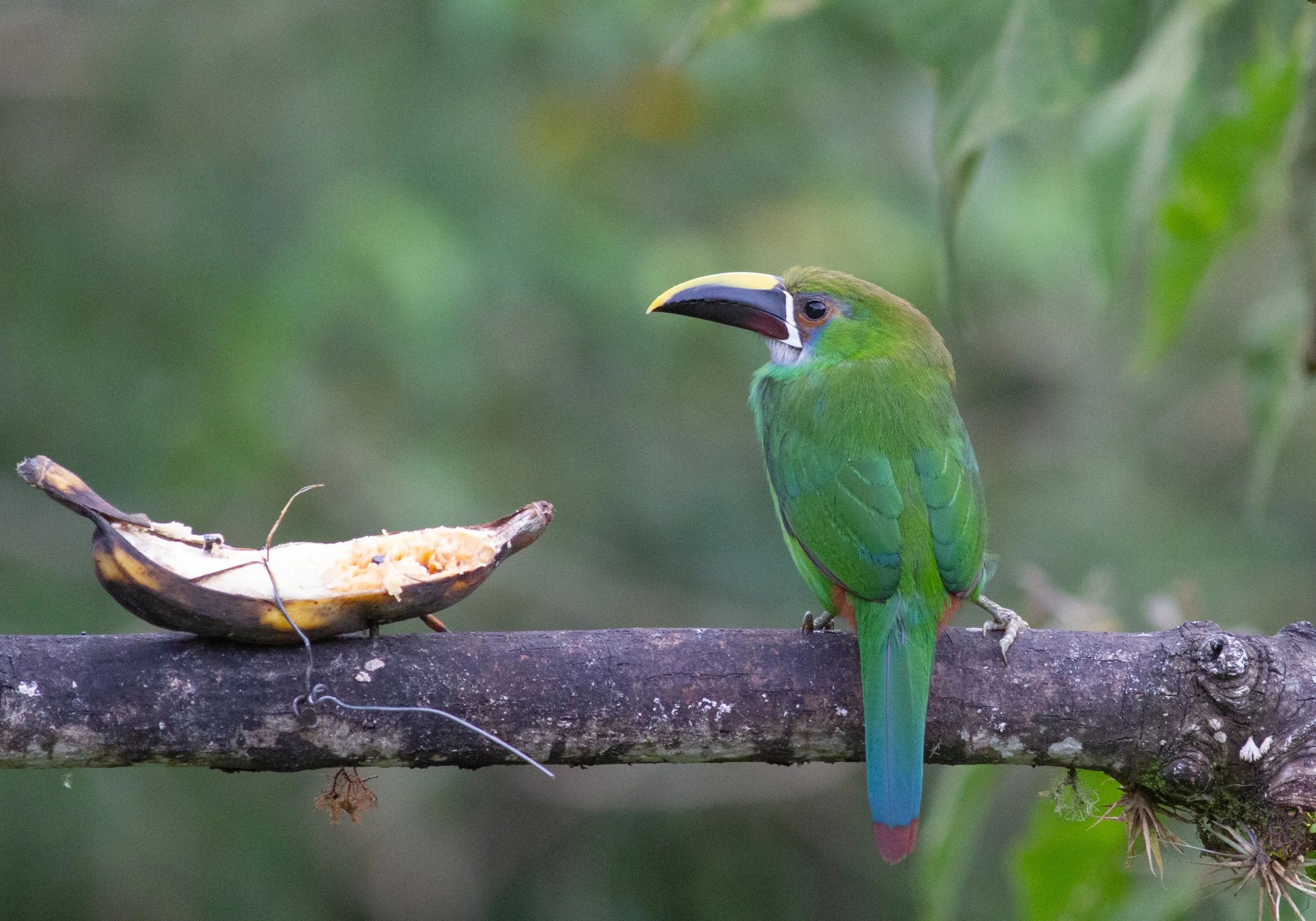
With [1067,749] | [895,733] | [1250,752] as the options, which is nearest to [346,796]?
[895,733]

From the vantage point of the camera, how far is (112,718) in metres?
2.04

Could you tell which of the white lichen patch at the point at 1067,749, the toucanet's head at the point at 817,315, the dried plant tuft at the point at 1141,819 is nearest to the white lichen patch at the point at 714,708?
the white lichen patch at the point at 1067,749

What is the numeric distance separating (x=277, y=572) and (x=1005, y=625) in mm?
1259

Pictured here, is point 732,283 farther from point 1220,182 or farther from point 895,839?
point 895,839

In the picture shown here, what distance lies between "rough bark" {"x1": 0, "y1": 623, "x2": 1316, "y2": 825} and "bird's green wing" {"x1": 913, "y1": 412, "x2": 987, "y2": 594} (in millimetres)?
336

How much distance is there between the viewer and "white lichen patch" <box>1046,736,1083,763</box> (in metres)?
2.23

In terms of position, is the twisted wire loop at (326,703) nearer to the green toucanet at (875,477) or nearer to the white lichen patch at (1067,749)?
the green toucanet at (875,477)

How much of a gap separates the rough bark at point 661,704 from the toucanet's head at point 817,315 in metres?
1.02

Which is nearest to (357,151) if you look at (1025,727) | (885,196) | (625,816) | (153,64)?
(153,64)

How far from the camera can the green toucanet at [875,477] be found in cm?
228

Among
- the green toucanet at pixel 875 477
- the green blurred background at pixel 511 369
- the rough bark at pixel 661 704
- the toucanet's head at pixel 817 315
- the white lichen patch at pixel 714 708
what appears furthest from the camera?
the green blurred background at pixel 511 369

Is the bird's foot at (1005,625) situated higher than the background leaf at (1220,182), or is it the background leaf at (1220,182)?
the background leaf at (1220,182)

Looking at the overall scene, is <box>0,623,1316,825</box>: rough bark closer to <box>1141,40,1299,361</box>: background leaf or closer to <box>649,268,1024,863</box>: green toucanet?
<box>649,268,1024,863</box>: green toucanet

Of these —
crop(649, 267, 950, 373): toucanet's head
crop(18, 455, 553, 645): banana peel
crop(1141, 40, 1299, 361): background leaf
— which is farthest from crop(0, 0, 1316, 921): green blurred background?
crop(18, 455, 553, 645): banana peel
